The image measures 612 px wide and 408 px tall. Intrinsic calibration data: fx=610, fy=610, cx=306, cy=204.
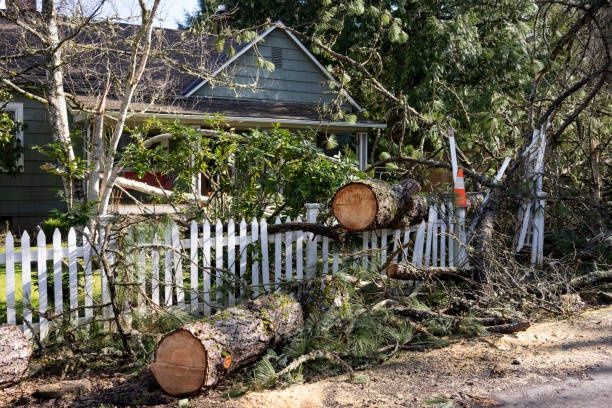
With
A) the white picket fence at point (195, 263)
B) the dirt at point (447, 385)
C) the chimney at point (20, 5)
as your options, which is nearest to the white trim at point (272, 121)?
the chimney at point (20, 5)

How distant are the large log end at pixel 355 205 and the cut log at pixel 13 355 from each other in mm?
3083

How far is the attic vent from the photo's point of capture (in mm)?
15727

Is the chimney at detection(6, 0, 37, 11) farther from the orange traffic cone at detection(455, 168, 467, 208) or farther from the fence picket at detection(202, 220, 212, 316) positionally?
the orange traffic cone at detection(455, 168, 467, 208)

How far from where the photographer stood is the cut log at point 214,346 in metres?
4.04

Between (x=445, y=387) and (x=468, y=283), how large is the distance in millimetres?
2358

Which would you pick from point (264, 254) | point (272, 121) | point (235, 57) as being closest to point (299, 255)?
point (264, 254)

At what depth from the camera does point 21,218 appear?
13.0 meters

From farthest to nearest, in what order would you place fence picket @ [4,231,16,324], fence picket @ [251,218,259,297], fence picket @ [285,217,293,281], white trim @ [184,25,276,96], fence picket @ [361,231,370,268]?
white trim @ [184,25,276,96]
fence picket @ [361,231,370,268]
fence picket @ [285,217,293,281]
fence picket @ [251,218,259,297]
fence picket @ [4,231,16,324]

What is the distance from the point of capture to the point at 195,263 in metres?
5.52

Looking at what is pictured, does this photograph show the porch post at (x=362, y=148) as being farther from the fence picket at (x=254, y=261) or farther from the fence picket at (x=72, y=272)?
the fence picket at (x=72, y=272)

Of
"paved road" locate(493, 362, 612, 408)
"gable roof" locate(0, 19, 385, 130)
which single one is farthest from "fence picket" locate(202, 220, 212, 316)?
"paved road" locate(493, 362, 612, 408)

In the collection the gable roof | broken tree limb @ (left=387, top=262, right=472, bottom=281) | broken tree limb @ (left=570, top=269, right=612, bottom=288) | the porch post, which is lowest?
broken tree limb @ (left=570, top=269, right=612, bottom=288)

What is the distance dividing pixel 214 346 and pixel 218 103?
1043cm

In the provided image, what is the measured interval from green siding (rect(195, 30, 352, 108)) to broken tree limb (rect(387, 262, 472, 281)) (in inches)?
372
